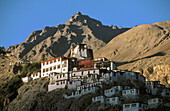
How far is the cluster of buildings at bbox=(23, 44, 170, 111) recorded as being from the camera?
79.3 meters

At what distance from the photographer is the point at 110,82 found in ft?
311

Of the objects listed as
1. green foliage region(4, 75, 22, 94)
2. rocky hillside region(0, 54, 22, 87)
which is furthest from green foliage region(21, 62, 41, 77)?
Answer: rocky hillside region(0, 54, 22, 87)

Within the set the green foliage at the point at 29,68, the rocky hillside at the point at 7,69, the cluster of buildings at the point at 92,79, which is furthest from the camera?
the rocky hillside at the point at 7,69

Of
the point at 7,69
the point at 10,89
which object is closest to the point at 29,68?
the point at 10,89

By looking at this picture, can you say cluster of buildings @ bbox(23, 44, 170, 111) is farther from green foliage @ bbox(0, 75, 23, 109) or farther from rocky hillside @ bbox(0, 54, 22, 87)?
rocky hillside @ bbox(0, 54, 22, 87)

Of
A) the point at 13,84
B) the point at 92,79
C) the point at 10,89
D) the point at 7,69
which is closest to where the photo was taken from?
the point at 92,79

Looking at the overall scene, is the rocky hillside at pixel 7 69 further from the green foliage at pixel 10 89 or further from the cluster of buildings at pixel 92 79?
the cluster of buildings at pixel 92 79

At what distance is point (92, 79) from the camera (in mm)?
100188

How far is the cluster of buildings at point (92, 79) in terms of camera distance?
7931 centimetres

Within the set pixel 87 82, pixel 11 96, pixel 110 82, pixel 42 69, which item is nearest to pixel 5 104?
pixel 11 96

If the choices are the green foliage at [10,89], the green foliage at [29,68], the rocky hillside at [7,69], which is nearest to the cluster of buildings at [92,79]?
the green foliage at [10,89]

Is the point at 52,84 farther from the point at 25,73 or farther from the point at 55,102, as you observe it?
the point at 25,73

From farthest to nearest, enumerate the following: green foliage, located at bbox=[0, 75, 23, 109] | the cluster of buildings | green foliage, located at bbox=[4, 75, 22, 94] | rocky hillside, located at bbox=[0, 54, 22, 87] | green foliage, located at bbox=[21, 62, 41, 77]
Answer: rocky hillside, located at bbox=[0, 54, 22, 87] < green foliage, located at bbox=[21, 62, 41, 77] < green foliage, located at bbox=[4, 75, 22, 94] < green foliage, located at bbox=[0, 75, 23, 109] < the cluster of buildings

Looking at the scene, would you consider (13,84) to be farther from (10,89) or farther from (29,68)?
(29,68)
